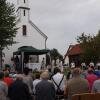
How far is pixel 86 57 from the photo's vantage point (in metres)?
66.1

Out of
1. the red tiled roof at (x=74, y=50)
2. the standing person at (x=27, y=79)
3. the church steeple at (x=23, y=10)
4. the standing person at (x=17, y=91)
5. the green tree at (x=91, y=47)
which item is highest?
the church steeple at (x=23, y=10)

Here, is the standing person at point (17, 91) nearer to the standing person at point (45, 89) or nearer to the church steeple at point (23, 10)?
the standing person at point (45, 89)

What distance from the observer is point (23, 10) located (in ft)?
224

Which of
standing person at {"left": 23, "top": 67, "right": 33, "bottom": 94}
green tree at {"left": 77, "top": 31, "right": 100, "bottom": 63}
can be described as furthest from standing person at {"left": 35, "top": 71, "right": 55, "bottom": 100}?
green tree at {"left": 77, "top": 31, "right": 100, "bottom": 63}

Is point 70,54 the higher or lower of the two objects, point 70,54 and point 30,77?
the higher

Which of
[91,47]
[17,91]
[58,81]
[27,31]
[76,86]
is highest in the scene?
[27,31]

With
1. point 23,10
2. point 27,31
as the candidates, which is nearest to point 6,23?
point 27,31

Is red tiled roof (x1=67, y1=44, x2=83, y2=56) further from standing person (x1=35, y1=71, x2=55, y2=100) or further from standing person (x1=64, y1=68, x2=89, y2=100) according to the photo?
standing person (x1=64, y1=68, x2=89, y2=100)

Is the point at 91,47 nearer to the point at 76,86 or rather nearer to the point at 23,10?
the point at 23,10

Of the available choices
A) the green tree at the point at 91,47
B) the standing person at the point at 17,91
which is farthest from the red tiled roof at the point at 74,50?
the standing person at the point at 17,91

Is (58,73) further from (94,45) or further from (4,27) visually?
(94,45)

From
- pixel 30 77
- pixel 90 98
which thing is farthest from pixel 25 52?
pixel 90 98

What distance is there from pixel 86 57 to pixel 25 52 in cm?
2309

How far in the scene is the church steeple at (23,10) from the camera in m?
67.5
